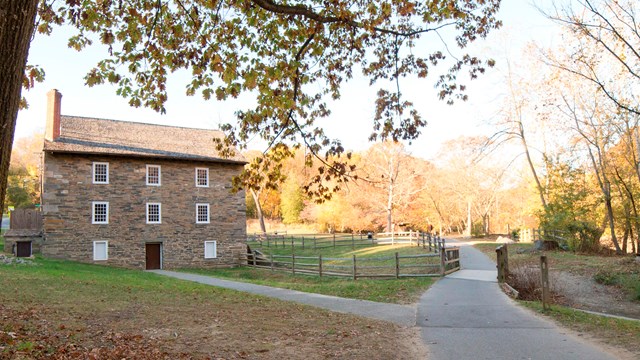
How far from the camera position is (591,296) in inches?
578

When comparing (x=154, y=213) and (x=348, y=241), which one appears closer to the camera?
(x=154, y=213)

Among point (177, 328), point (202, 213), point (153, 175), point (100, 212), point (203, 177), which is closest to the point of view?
point (177, 328)

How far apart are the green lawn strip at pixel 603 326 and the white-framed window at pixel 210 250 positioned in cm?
2273

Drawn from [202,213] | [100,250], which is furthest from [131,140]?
[100,250]

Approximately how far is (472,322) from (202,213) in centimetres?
2316

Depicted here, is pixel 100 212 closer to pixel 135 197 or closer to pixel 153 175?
pixel 135 197

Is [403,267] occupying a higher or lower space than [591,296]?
higher

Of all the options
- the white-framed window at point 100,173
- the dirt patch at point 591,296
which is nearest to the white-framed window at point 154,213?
the white-framed window at point 100,173

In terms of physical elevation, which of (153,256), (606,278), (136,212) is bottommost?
(606,278)

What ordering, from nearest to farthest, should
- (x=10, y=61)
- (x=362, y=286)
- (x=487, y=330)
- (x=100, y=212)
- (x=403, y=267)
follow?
(x=10, y=61) → (x=487, y=330) → (x=362, y=286) → (x=403, y=267) → (x=100, y=212)

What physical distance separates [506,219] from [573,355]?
5333 centimetres

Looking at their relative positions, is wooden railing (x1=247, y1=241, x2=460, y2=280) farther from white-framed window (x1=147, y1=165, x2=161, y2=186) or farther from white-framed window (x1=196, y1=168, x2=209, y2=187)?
white-framed window (x1=147, y1=165, x2=161, y2=186)

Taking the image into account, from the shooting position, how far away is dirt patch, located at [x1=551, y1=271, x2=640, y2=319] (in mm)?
12938

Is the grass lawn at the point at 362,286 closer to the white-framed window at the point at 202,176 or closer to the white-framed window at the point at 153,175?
the white-framed window at the point at 202,176
